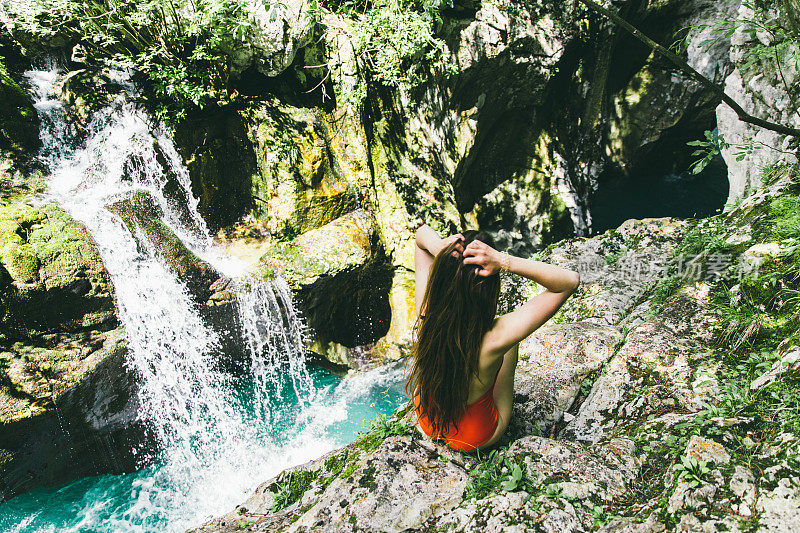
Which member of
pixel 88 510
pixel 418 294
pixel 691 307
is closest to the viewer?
pixel 418 294

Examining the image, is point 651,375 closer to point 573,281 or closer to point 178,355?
point 573,281


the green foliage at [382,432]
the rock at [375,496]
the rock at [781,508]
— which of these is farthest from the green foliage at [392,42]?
the rock at [781,508]

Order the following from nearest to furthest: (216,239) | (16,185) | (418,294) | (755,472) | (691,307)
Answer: (755,472) < (418,294) < (691,307) < (16,185) < (216,239)

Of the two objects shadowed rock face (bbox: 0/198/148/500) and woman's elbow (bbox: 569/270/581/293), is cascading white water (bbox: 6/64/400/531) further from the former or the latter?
woman's elbow (bbox: 569/270/581/293)

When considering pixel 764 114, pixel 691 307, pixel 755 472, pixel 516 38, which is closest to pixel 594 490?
pixel 755 472

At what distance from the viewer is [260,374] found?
7.43m

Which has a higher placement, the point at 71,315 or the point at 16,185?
the point at 16,185

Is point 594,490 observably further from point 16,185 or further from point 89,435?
point 16,185

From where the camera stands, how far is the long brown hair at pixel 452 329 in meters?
2.17

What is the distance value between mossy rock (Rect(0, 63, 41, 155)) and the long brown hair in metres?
7.60

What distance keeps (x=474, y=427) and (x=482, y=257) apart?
1036mm

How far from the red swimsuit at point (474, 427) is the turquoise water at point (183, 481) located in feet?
7.58

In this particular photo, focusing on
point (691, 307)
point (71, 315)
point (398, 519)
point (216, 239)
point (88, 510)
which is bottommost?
point (88, 510)

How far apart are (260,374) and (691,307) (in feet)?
21.4
